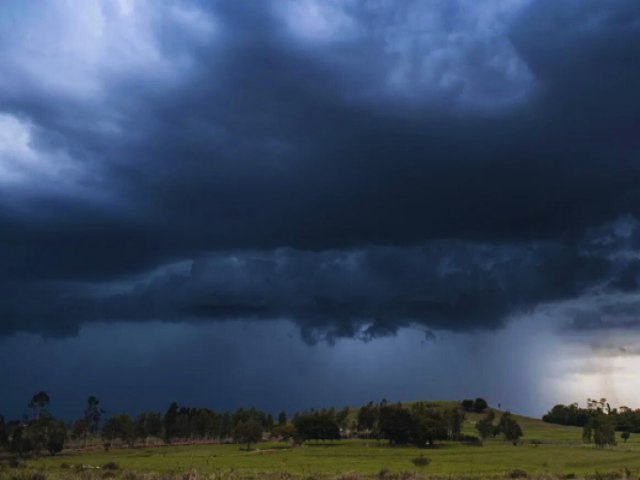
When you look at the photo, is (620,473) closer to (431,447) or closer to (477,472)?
(477,472)

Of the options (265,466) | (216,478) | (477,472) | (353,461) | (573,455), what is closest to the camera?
(216,478)

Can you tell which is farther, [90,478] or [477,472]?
[477,472]

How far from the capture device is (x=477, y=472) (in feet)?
340

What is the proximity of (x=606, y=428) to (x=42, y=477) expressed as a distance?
168677 millimetres

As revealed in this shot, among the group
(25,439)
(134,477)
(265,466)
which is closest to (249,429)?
(25,439)

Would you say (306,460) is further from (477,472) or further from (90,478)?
(90,478)

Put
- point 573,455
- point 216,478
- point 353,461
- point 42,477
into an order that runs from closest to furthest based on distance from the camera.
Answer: point 42,477 → point 216,478 → point 353,461 → point 573,455

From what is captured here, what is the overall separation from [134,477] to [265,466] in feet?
124

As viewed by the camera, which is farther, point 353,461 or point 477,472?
point 353,461

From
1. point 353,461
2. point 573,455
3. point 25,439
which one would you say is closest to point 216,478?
point 353,461

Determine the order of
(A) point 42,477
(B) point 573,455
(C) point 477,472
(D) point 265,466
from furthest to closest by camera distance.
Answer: (B) point 573,455
(D) point 265,466
(C) point 477,472
(A) point 42,477

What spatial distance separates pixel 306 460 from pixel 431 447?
67.8 metres

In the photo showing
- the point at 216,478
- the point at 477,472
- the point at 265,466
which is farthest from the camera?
the point at 265,466

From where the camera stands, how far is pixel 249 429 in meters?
194
